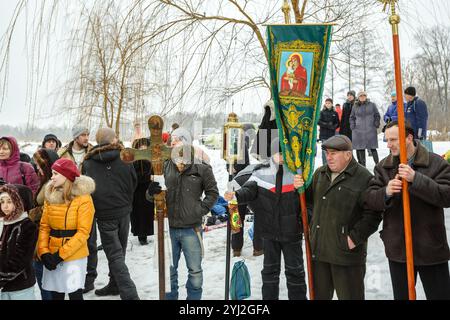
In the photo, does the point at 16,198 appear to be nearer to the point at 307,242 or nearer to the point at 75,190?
the point at 75,190

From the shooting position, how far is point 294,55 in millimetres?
3246

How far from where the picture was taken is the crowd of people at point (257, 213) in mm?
3074

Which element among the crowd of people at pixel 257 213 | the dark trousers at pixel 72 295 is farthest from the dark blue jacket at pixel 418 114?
the dark trousers at pixel 72 295

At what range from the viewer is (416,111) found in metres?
6.64

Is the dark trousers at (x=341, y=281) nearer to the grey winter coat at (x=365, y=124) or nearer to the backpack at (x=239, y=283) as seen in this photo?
the backpack at (x=239, y=283)

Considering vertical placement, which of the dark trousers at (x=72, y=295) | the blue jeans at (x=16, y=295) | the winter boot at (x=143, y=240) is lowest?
the winter boot at (x=143, y=240)

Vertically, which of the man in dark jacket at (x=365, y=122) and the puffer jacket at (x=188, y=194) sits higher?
the man in dark jacket at (x=365, y=122)

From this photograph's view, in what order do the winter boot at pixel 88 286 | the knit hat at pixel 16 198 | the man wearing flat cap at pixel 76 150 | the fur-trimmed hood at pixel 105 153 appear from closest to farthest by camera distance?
1. the knit hat at pixel 16 198
2. the fur-trimmed hood at pixel 105 153
3. the winter boot at pixel 88 286
4. the man wearing flat cap at pixel 76 150

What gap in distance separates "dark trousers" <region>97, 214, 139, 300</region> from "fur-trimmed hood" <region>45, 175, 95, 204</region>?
708 mm

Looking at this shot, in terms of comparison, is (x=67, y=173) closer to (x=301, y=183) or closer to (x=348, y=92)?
(x=301, y=183)

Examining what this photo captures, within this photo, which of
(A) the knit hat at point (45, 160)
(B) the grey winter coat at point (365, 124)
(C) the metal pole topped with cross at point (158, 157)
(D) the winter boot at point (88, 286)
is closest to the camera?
(C) the metal pole topped with cross at point (158, 157)

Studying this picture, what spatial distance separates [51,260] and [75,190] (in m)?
0.64
